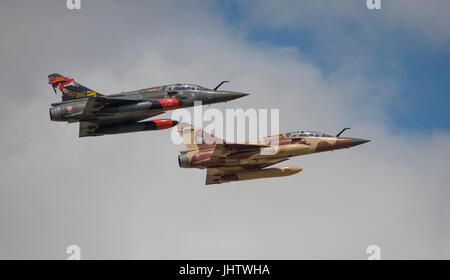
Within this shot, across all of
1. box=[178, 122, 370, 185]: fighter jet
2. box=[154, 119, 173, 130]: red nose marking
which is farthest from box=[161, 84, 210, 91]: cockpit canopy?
box=[178, 122, 370, 185]: fighter jet

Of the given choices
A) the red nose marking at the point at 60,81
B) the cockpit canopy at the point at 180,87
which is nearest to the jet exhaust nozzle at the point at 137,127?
the cockpit canopy at the point at 180,87

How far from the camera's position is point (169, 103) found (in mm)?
48812

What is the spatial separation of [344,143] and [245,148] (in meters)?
5.97

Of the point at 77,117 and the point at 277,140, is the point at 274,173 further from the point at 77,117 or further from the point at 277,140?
the point at 77,117

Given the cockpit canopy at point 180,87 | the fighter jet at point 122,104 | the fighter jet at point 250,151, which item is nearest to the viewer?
the fighter jet at point 250,151

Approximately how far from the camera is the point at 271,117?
50.4 metres

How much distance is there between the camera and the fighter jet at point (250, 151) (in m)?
44.1

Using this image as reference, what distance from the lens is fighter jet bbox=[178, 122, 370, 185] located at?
44125mm

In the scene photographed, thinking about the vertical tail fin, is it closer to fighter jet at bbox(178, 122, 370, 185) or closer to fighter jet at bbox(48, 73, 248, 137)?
fighter jet at bbox(48, 73, 248, 137)

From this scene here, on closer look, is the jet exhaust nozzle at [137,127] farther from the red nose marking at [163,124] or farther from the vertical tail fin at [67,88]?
the vertical tail fin at [67,88]

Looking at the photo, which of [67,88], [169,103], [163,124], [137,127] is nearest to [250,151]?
[169,103]

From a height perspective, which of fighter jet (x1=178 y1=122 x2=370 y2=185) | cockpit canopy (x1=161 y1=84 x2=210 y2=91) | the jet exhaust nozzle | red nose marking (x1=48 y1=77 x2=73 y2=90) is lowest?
fighter jet (x1=178 y1=122 x2=370 y2=185)

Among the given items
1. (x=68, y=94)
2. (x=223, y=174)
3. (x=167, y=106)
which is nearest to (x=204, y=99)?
(x=167, y=106)

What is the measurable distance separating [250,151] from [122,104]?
361 inches
